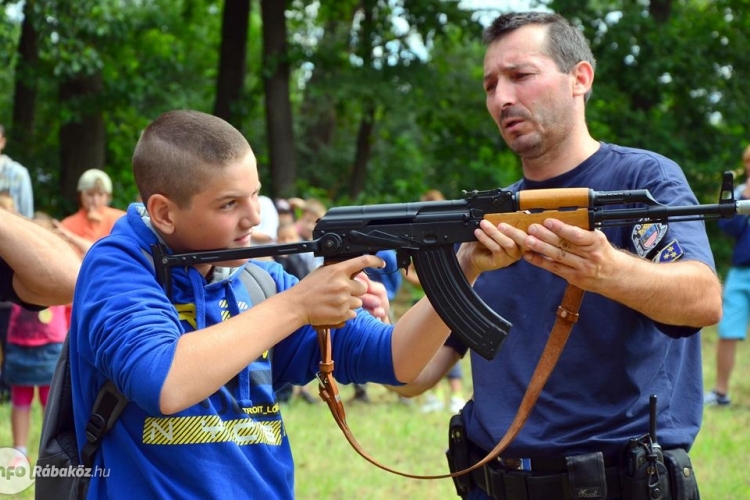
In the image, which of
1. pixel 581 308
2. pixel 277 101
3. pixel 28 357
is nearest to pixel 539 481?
pixel 581 308

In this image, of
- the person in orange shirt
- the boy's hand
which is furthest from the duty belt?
the person in orange shirt

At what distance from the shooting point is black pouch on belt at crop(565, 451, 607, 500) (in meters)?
3.00

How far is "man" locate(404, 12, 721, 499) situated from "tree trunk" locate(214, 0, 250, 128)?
44.9 ft

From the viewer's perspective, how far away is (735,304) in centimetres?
928

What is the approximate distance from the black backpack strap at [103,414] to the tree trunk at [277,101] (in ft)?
46.1

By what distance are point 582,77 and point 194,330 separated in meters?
1.67

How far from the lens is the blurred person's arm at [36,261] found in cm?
317

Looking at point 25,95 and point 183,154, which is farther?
point 25,95

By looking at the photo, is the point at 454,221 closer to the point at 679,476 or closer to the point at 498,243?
the point at 498,243

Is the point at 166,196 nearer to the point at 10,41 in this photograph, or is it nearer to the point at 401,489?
the point at 401,489

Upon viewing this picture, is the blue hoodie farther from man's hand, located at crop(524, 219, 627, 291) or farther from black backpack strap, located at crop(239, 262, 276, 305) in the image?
man's hand, located at crop(524, 219, 627, 291)

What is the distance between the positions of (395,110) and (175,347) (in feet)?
48.3

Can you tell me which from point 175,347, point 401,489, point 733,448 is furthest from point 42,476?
point 733,448

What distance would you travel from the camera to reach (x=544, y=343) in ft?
10.3
